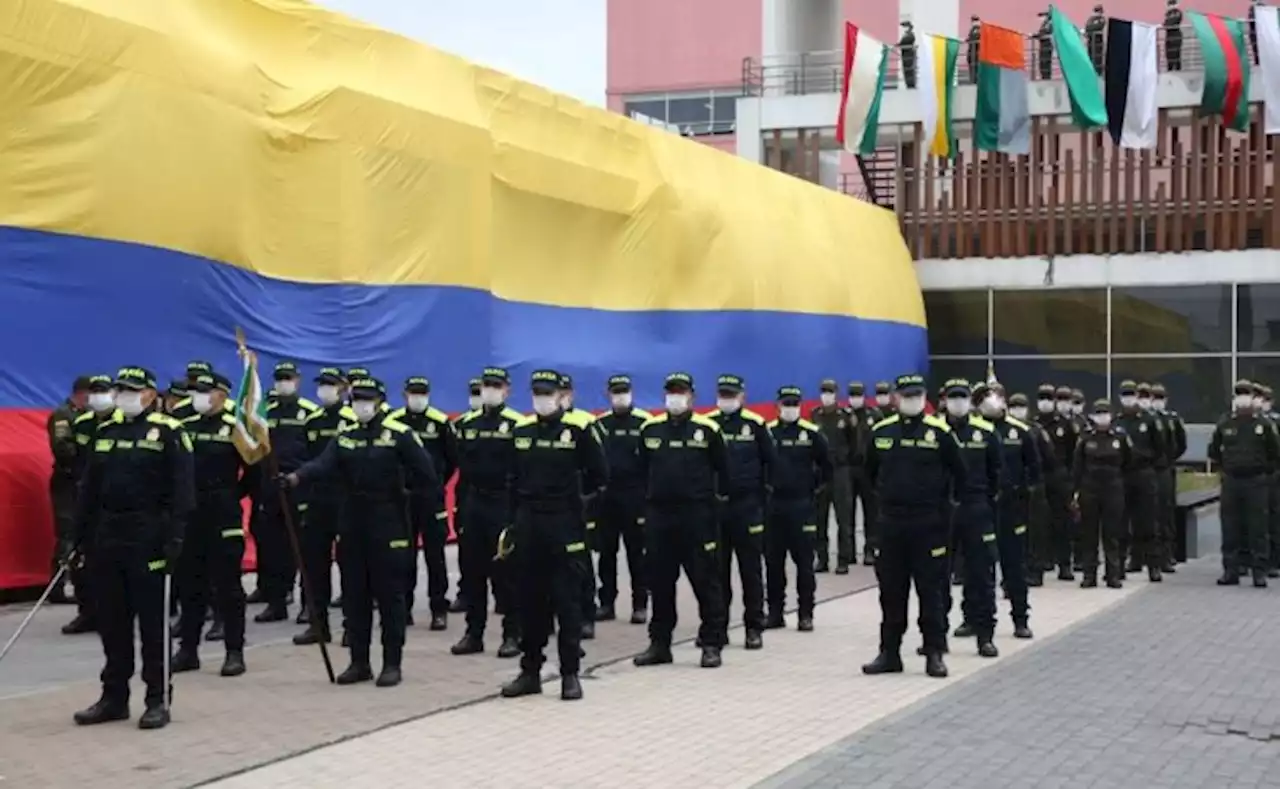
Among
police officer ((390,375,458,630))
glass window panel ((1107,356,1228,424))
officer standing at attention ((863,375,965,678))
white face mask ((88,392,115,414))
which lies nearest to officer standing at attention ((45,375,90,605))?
white face mask ((88,392,115,414))

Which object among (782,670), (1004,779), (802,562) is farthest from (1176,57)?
(1004,779)

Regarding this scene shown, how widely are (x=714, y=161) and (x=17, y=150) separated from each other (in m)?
14.2

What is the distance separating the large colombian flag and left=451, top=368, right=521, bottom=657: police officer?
3.97 meters

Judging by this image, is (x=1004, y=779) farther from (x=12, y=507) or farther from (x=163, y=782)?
(x=12, y=507)

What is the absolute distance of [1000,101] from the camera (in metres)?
32.6

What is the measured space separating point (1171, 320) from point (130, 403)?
26.7m

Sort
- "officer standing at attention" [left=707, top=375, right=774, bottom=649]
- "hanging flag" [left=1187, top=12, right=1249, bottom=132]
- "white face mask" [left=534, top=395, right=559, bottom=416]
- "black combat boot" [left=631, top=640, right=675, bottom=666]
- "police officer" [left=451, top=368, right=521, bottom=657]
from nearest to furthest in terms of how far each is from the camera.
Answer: "white face mask" [left=534, top=395, right=559, bottom=416]
"black combat boot" [left=631, top=640, right=675, bottom=666]
"police officer" [left=451, top=368, right=521, bottom=657]
"officer standing at attention" [left=707, top=375, right=774, bottom=649]
"hanging flag" [left=1187, top=12, right=1249, bottom=132]

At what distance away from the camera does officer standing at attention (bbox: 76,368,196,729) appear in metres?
9.04

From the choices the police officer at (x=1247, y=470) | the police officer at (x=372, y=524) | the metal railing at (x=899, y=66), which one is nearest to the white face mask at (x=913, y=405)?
the police officer at (x=372, y=524)

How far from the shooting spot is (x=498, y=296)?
2053 cm

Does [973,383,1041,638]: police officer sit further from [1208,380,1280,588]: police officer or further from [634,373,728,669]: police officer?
[1208,380,1280,588]: police officer

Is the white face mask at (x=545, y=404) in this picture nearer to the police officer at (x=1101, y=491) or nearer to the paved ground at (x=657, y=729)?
the paved ground at (x=657, y=729)

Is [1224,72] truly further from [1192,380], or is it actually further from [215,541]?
[215,541]

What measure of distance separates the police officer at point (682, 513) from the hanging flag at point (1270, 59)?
887 inches
